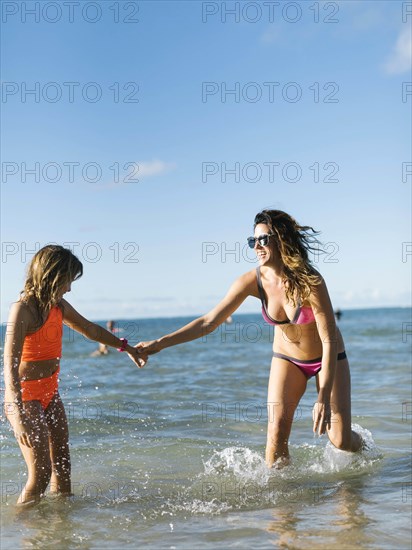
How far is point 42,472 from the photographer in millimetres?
5145

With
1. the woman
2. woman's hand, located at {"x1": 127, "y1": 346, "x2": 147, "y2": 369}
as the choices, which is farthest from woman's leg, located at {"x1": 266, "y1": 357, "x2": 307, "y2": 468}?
woman's hand, located at {"x1": 127, "y1": 346, "x2": 147, "y2": 369}

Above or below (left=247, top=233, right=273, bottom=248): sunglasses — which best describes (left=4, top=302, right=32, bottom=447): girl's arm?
below

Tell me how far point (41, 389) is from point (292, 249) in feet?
7.47

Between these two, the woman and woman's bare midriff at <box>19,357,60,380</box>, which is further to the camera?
the woman

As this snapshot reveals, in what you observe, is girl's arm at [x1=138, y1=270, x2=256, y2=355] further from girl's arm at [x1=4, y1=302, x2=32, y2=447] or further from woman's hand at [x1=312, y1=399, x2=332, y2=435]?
girl's arm at [x1=4, y1=302, x2=32, y2=447]

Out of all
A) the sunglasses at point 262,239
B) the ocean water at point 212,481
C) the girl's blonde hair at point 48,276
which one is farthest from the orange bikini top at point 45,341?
the sunglasses at point 262,239

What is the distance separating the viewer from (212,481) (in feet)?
21.2

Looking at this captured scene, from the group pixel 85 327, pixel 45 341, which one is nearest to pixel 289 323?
pixel 85 327

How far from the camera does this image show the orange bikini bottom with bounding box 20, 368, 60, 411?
5.16 m

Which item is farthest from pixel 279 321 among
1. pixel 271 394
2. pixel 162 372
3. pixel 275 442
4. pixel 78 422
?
pixel 162 372

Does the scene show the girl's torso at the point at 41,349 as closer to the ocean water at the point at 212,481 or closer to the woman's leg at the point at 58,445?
the woman's leg at the point at 58,445

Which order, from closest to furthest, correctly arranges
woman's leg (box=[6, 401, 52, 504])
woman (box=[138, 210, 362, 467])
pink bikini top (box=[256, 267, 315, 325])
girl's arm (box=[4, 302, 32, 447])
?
girl's arm (box=[4, 302, 32, 447]) < woman's leg (box=[6, 401, 52, 504]) < woman (box=[138, 210, 362, 467]) < pink bikini top (box=[256, 267, 315, 325])

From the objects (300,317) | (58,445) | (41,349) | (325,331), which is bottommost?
(58,445)

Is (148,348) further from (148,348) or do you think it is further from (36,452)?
(36,452)
